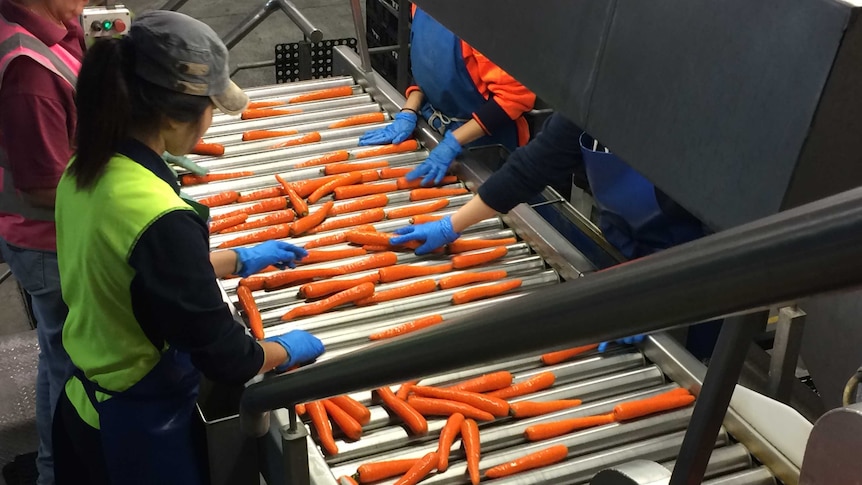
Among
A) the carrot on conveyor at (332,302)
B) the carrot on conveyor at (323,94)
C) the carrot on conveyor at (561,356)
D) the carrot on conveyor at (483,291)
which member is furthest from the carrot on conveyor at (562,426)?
the carrot on conveyor at (323,94)

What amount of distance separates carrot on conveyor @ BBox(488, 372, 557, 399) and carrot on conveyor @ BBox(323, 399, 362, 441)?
42 centimetres

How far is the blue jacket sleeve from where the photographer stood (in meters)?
2.73

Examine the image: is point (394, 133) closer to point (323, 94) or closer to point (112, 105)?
point (323, 94)

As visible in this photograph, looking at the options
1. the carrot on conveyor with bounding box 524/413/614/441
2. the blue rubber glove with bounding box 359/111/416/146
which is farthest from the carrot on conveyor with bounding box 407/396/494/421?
the blue rubber glove with bounding box 359/111/416/146

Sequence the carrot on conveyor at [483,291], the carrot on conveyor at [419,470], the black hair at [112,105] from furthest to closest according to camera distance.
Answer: the carrot on conveyor at [483,291], the carrot on conveyor at [419,470], the black hair at [112,105]

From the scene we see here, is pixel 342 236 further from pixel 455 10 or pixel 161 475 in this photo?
pixel 455 10

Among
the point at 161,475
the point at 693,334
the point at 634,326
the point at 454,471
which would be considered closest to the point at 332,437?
the point at 454,471

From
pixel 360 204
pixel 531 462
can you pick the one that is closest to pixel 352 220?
pixel 360 204

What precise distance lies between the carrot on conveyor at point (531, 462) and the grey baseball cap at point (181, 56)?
1.18m

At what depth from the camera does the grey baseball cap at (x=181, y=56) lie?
1.87 meters

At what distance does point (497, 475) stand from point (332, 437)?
1.51ft

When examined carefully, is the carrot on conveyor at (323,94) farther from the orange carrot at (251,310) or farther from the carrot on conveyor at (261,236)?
the orange carrot at (251,310)

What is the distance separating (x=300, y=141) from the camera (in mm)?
3750

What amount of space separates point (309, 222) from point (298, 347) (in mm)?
843
